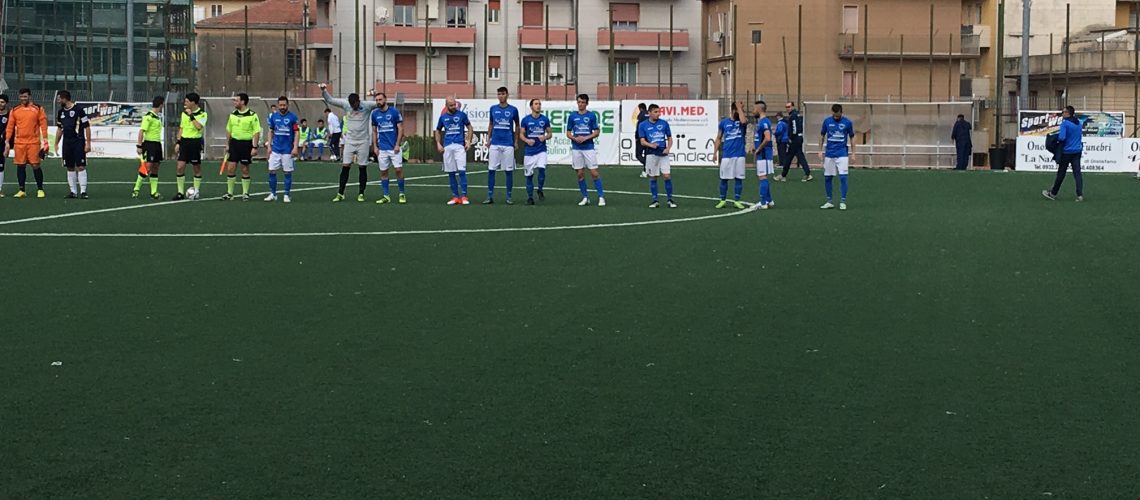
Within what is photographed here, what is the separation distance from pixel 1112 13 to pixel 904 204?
5861 cm

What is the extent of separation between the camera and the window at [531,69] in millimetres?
80812

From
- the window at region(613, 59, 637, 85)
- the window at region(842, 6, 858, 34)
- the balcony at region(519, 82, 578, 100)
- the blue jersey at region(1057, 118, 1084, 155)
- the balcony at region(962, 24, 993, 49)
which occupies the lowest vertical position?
the blue jersey at region(1057, 118, 1084, 155)

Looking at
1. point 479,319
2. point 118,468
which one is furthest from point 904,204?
point 118,468

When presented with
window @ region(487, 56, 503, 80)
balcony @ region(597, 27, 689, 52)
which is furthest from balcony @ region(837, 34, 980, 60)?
window @ region(487, 56, 503, 80)

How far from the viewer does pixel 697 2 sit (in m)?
82.8

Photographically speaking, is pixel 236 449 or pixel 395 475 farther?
pixel 236 449

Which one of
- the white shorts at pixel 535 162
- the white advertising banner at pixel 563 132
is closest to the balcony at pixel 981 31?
the white advertising banner at pixel 563 132

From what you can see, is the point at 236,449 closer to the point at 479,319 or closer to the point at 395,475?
the point at 395,475

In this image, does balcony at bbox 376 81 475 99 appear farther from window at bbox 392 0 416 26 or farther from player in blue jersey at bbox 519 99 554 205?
player in blue jersey at bbox 519 99 554 205

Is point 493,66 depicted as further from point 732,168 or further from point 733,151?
point 732,168

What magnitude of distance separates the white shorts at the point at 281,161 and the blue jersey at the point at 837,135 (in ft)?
27.9

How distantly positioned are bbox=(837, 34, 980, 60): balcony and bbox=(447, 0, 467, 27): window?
20.1 meters

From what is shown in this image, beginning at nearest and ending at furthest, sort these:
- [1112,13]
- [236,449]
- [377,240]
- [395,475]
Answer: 1. [395,475]
2. [236,449]
3. [377,240]
4. [1112,13]

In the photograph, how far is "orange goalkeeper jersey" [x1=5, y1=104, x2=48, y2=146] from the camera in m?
26.8
